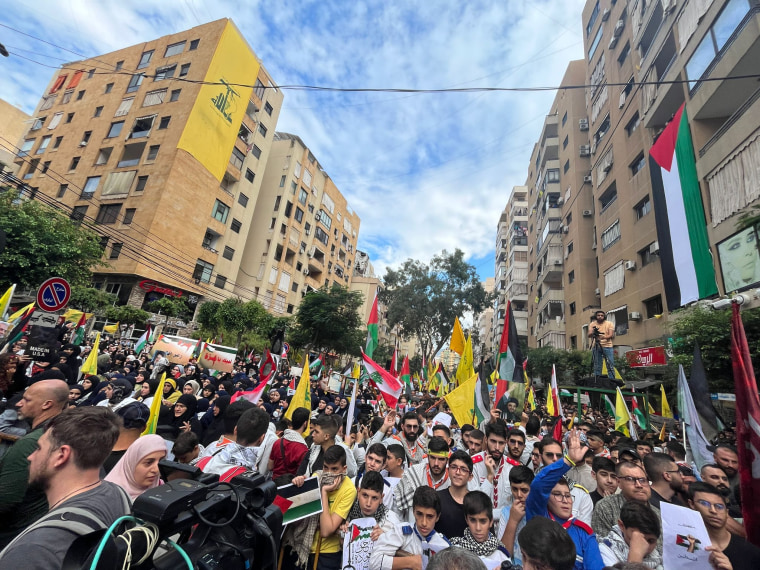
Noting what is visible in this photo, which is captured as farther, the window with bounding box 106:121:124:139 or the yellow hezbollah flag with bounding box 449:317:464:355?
the window with bounding box 106:121:124:139

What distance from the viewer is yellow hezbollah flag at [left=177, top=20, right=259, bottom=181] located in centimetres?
2645

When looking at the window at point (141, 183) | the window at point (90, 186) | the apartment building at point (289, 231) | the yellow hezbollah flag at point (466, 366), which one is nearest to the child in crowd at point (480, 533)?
the yellow hezbollah flag at point (466, 366)

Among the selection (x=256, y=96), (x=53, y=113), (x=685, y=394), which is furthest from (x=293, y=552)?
(x=53, y=113)

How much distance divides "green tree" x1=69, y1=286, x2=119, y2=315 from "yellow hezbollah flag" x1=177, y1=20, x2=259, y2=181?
37.8 feet

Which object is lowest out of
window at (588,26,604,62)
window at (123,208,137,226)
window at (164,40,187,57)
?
window at (123,208,137,226)

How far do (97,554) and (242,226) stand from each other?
107 ft

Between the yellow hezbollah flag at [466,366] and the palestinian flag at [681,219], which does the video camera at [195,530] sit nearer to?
the palestinian flag at [681,219]

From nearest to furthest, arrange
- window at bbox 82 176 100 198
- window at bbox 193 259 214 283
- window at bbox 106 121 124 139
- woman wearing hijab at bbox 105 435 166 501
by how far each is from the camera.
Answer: woman wearing hijab at bbox 105 435 166 501, window at bbox 193 259 214 283, window at bbox 82 176 100 198, window at bbox 106 121 124 139

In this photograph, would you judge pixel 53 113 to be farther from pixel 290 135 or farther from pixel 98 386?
pixel 98 386

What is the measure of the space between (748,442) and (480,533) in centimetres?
191

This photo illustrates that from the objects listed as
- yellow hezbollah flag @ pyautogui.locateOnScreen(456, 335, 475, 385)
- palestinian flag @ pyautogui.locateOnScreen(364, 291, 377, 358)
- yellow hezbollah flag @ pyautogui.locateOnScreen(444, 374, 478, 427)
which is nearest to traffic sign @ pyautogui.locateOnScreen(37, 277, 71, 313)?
palestinian flag @ pyautogui.locateOnScreen(364, 291, 377, 358)

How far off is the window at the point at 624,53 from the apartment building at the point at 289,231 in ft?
92.4

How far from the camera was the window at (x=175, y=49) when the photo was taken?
30.2 meters

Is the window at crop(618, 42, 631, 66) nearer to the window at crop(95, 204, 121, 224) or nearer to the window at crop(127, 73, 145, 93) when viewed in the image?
the window at crop(95, 204, 121, 224)
